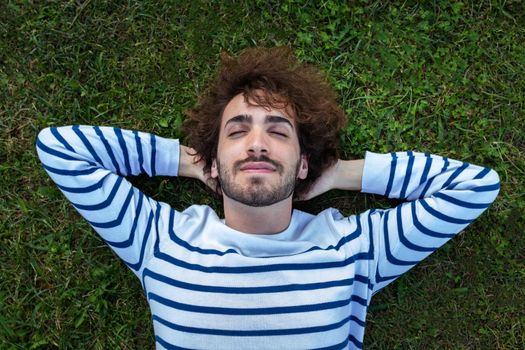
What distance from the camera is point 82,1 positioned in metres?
3.91

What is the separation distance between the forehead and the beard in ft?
1.12

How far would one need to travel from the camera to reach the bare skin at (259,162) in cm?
305

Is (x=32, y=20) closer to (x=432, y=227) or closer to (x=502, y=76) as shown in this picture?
(x=432, y=227)

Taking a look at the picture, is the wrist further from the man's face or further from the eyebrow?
the eyebrow

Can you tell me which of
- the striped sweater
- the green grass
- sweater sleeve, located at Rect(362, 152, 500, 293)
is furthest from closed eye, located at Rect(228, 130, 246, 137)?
sweater sleeve, located at Rect(362, 152, 500, 293)

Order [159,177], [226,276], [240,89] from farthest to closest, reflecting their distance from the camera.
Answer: [159,177], [240,89], [226,276]

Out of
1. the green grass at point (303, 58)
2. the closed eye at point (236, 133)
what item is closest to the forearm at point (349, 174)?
the green grass at point (303, 58)

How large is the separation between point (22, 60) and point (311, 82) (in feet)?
7.76

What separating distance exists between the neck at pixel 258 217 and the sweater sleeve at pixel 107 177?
1.80ft

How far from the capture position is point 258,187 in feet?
9.93

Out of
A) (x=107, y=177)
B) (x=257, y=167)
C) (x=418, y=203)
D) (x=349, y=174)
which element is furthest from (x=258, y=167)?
(x=418, y=203)

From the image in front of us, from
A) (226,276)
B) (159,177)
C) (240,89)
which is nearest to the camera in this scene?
(226,276)

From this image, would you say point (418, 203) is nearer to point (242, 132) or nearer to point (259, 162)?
point (259, 162)

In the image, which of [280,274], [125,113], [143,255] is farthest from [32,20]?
[280,274]
